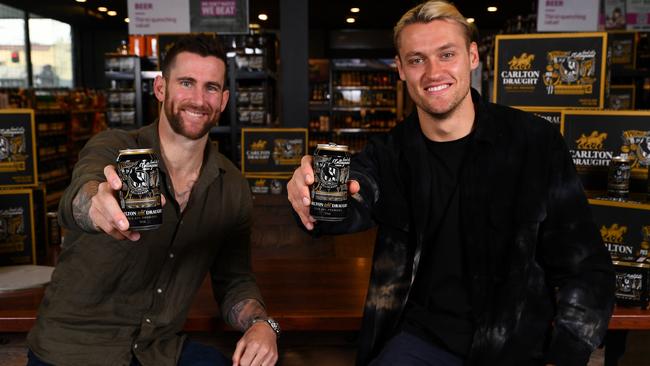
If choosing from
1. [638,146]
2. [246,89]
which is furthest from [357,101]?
[638,146]

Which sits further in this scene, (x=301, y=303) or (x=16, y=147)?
(x=16, y=147)

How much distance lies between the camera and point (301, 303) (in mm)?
2121

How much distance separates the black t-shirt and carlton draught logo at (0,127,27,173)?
1.97 m

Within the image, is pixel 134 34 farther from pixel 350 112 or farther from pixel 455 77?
pixel 455 77

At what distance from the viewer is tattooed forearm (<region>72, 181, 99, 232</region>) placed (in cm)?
141

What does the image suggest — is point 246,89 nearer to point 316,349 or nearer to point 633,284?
point 316,349

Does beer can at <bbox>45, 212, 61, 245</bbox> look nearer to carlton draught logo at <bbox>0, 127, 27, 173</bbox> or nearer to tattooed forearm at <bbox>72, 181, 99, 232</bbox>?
carlton draught logo at <bbox>0, 127, 27, 173</bbox>

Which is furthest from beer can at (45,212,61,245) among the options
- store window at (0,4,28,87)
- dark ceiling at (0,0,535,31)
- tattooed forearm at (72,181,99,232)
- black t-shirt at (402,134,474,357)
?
store window at (0,4,28,87)

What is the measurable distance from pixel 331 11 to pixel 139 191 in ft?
34.5

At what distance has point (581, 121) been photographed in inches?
93.0

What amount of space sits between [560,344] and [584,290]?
0.54ft

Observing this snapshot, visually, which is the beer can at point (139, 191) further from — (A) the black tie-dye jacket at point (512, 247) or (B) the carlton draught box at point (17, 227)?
(B) the carlton draught box at point (17, 227)

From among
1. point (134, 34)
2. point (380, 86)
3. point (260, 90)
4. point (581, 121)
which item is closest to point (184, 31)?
point (134, 34)

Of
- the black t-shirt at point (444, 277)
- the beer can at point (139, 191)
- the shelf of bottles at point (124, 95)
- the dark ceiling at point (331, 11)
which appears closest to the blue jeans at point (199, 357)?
the black t-shirt at point (444, 277)
